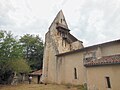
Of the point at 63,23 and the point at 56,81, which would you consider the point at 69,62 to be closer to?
the point at 56,81

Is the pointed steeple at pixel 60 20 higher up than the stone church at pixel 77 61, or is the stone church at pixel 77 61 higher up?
the pointed steeple at pixel 60 20

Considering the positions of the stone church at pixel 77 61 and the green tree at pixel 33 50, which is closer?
the stone church at pixel 77 61

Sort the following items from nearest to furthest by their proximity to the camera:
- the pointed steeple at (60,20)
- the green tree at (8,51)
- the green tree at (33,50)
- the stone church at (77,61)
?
the stone church at (77,61) < the green tree at (8,51) < the pointed steeple at (60,20) < the green tree at (33,50)

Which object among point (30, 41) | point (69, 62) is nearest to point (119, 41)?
point (69, 62)

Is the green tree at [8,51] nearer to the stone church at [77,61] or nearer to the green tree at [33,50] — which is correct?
the stone church at [77,61]

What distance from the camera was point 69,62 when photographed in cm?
2366

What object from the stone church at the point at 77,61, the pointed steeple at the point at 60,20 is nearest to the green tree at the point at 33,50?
the stone church at the point at 77,61

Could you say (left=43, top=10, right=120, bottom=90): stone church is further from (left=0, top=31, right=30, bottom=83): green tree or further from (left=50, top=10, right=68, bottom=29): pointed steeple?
(left=0, top=31, right=30, bottom=83): green tree

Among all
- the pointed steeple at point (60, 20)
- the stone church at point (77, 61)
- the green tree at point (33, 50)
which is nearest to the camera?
the stone church at point (77, 61)

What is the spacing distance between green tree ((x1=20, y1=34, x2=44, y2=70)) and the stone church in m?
14.2

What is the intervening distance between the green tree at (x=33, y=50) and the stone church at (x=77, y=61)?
14.2 m

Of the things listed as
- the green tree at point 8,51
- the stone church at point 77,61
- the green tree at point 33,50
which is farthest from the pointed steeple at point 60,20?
the green tree at point 33,50

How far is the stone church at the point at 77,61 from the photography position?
45.9 feet

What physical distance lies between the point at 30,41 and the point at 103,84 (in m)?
35.9
